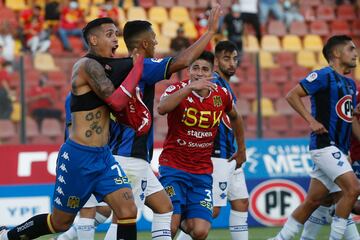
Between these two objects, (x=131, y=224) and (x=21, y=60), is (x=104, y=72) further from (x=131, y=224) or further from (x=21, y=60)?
(x=21, y=60)

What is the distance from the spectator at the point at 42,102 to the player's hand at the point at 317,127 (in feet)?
18.4

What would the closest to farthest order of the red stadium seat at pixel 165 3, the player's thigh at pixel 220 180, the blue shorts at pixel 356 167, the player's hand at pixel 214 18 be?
the player's hand at pixel 214 18 → the player's thigh at pixel 220 180 → the blue shorts at pixel 356 167 → the red stadium seat at pixel 165 3

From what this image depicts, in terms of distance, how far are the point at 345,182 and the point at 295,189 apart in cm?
467

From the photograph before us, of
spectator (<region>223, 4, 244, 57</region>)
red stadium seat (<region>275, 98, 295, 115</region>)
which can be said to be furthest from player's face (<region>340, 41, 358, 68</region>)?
spectator (<region>223, 4, 244, 57</region>)

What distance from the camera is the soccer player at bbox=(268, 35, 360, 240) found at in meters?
10.8

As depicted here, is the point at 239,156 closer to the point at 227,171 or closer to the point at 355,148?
the point at 227,171

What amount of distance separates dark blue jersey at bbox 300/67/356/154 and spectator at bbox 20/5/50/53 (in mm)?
9777

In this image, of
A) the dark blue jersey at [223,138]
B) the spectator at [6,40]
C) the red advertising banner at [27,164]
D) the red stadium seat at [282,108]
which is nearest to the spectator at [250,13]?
the spectator at [6,40]

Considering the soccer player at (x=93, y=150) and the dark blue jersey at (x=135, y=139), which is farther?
the dark blue jersey at (x=135, y=139)

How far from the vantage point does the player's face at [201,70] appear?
9.75m

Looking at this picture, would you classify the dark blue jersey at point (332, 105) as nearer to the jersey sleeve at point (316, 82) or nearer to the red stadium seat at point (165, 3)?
the jersey sleeve at point (316, 82)

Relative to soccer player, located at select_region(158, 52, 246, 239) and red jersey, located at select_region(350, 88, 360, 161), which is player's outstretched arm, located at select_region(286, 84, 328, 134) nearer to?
red jersey, located at select_region(350, 88, 360, 161)

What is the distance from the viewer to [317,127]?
1073 centimetres

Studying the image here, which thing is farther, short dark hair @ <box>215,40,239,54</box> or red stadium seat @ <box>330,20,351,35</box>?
red stadium seat @ <box>330,20,351,35</box>
